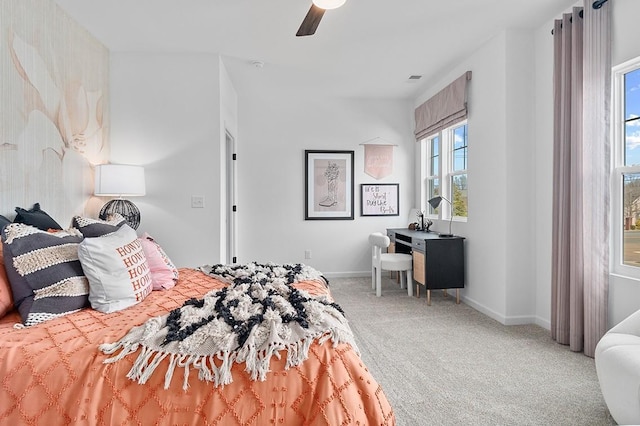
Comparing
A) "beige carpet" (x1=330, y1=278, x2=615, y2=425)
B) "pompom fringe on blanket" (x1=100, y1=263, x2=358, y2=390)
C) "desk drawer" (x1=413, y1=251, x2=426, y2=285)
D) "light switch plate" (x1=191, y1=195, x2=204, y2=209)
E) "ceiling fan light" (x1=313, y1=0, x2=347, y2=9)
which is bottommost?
"beige carpet" (x1=330, y1=278, x2=615, y2=425)

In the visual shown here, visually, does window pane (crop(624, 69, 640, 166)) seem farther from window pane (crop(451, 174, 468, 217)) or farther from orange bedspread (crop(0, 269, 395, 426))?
orange bedspread (crop(0, 269, 395, 426))

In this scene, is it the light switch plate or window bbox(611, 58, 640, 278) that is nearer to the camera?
window bbox(611, 58, 640, 278)

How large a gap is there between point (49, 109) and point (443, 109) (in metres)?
3.97

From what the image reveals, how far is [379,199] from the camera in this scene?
18.5 ft

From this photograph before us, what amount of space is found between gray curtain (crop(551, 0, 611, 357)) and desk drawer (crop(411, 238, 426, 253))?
4.32 feet

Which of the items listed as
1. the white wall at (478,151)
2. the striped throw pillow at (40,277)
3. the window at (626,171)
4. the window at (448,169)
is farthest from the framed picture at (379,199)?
the striped throw pillow at (40,277)

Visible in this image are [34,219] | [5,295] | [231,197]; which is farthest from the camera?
[231,197]

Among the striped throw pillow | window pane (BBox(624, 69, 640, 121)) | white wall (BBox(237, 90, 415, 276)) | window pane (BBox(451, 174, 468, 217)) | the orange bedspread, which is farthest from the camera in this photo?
white wall (BBox(237, 90, 415, 276))

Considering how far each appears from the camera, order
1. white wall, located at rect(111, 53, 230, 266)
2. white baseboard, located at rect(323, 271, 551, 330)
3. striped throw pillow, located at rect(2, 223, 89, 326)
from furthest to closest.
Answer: white wall, located at rect(111, 53, 230, 266), white baseboard, located at rect(323, 271, 551, 330), striped throw pillow, located at rect(2, 223, 89, 326)

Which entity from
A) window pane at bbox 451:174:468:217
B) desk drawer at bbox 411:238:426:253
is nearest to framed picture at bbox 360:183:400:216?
window pane at bbox 451:174:468:217

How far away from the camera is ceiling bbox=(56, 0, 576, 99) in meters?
2.90

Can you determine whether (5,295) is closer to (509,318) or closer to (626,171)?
(509,318)

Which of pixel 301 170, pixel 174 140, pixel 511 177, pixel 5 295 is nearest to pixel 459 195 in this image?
pixel 511 177

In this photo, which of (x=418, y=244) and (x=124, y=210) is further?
(x=418, y=244)
